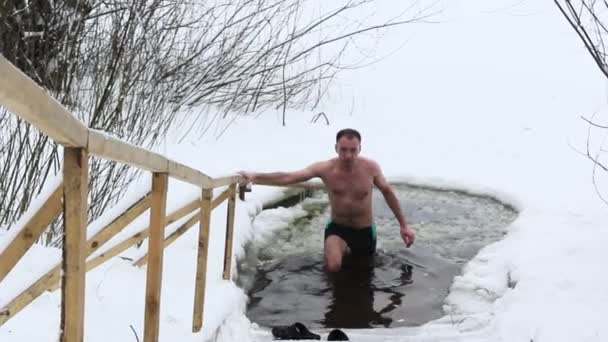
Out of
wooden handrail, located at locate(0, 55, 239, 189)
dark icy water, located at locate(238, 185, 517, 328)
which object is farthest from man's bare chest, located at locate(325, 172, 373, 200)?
wooden handrail, located at locate(0, 55, 239, 189)

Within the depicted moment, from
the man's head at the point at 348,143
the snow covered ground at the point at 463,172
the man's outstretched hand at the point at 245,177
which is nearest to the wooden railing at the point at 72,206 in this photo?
the snow covered ground at the point at 463,172

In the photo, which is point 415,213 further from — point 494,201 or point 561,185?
point 561,185

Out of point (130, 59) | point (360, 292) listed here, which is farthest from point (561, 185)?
point (130, 59)

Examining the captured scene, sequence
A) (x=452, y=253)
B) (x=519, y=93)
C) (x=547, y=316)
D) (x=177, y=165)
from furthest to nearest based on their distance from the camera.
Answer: (x=519, y=93) < (x=452, y=253) < (x=547, y=316) < (x=177, y=165)

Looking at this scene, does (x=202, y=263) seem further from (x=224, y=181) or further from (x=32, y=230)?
(x=32, y=230)

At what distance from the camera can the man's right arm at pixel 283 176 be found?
5326 millimetres

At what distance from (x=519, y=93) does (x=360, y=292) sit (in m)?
11.0

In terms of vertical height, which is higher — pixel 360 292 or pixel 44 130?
pixel 44 130

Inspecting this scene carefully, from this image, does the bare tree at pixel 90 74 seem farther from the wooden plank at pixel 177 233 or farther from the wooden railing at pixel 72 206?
the wooden railing at pixel 72 206

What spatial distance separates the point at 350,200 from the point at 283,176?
746mm

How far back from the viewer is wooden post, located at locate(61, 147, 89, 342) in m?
1.51

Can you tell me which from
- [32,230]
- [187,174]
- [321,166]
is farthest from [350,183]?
[32,230]

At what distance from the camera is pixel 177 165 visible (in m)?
2.65

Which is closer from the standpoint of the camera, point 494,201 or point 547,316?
point 547,316
